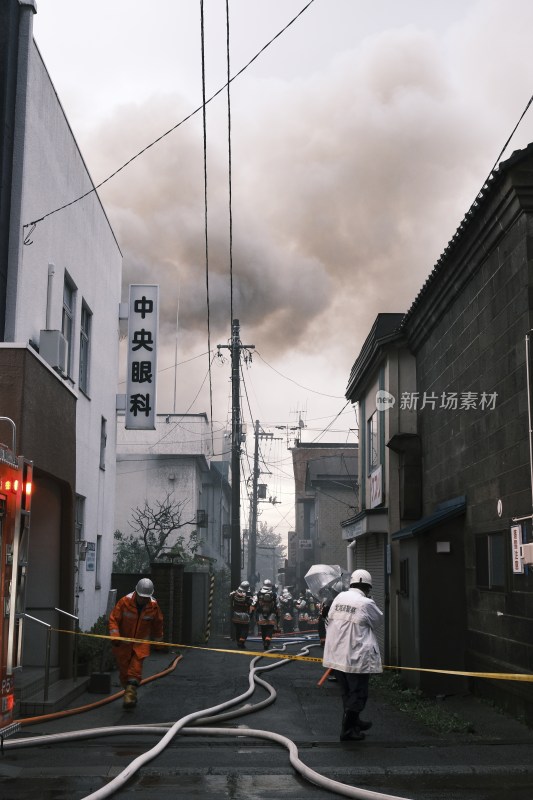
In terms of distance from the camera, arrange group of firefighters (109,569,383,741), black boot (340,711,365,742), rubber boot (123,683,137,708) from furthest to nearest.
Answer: rubber boot (123,683,137,708) → group of firefighters (109,569,383,741) → black boot (340,711,365,742)

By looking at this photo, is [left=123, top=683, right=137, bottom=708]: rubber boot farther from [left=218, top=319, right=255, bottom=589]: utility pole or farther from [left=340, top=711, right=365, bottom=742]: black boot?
[left=218, top=319, right=255, bottom=589]: utility pole

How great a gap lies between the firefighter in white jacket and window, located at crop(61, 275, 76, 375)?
8605 mm

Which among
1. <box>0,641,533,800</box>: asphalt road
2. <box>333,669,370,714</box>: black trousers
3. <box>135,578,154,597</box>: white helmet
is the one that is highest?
<box>135,578,154,597</box>: white helmet

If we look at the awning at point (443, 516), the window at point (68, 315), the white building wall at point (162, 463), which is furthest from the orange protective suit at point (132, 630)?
the white building wall at point (162, 463)

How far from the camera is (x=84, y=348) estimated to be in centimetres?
1916

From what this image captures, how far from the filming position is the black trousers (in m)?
9.83

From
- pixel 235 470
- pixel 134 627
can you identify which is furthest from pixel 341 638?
pixel 235 470

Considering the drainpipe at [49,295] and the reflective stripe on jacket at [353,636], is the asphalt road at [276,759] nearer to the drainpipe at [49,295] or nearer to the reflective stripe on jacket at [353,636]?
the reflective stripe on jacket at [353,636]

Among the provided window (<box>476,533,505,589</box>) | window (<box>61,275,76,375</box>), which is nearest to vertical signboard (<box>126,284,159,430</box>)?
window (<box>61,275,76,375</box>)

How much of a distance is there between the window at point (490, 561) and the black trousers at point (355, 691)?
281 centimetres

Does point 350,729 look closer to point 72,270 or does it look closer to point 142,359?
point 72,270

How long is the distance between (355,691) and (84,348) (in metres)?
11.1

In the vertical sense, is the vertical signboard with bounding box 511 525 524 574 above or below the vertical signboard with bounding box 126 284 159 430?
below

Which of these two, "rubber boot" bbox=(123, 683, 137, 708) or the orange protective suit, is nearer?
"rubber boot" bbox=(123, 683, 137, 708)
